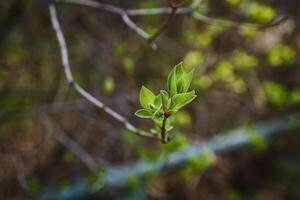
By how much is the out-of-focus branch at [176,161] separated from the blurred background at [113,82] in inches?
3.1

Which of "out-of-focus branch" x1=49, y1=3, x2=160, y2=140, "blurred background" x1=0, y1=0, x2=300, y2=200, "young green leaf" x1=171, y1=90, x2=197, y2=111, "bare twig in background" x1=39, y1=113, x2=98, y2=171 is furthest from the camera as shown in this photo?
"blurred background" x1=0, y1=0, x2=300, y2=200

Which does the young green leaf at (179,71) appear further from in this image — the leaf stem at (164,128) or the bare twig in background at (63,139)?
the bare twig in background at (63,139)

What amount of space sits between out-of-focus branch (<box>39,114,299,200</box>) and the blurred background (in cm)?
8

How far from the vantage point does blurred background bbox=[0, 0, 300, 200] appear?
244cm

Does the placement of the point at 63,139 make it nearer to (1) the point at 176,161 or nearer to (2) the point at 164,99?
(1) the point at 176,161

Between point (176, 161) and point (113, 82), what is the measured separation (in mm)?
532

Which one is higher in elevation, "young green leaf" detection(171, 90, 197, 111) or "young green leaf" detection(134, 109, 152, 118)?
"young green leaf" detection(134, 109, 152, 118)

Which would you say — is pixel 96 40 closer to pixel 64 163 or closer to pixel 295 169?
pixel 64 163

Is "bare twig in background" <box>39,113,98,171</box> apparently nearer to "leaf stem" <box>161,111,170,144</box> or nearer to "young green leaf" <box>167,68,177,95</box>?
"leaf stem" <box>161,111,170,144</box>

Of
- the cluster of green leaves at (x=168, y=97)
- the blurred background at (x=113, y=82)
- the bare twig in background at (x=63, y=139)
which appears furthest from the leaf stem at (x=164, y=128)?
the bare twig in background at (x=63, y=139)

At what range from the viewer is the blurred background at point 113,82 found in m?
2.44

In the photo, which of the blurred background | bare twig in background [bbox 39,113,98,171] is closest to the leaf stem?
the blurred background

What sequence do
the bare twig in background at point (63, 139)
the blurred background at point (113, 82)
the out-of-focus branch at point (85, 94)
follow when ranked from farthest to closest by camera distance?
the blurred background at point (113, 82), the bare twig in background at point (63, 139), the out-of-focus branch at point (85, 94)

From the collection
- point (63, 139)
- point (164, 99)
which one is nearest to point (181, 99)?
point (164, 99)
